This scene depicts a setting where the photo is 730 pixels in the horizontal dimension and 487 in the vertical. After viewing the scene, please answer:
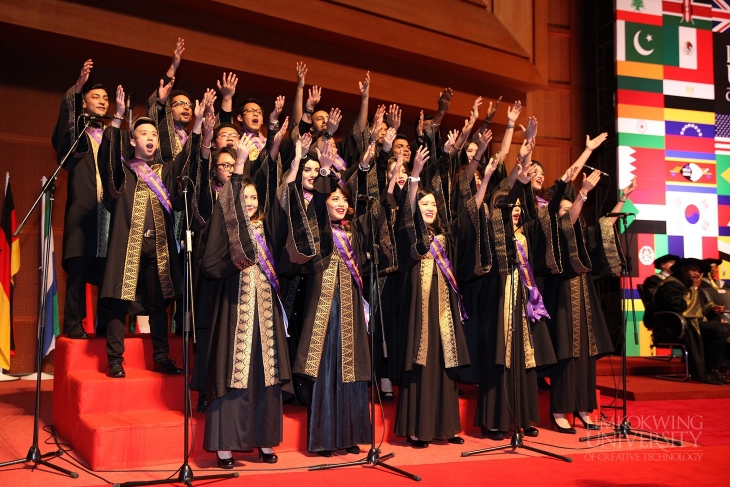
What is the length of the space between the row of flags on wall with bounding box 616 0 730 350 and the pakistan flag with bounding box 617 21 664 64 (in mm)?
12

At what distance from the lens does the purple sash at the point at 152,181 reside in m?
4.50

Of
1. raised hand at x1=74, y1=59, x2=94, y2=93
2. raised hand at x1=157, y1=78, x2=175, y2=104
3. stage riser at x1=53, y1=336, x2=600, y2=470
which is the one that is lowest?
stage riser at x1=53, y1=336, x2=600, y2=470

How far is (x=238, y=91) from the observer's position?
292 inches

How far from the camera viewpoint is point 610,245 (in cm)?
545

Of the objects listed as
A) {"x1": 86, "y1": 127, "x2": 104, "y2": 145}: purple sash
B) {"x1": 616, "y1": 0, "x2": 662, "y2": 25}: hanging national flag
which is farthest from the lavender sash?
{"x1": 616, "y1": 0, "x2": 662, "y2": 25}: hanging national flag

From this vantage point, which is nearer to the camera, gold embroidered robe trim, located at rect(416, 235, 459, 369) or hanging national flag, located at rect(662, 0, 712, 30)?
gold embroidered robe trim, located at rect(416, 235, 459, 369)

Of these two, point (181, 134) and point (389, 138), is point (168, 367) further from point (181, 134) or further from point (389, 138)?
point (389, 138)

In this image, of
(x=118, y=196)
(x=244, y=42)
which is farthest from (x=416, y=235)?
(x=244, y=42)

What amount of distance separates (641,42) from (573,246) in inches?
203

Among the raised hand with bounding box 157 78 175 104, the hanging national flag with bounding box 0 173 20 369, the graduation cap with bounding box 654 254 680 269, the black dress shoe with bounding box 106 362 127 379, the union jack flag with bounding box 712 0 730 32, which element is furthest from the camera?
the union jack flag with bounding box 712 0 730 32

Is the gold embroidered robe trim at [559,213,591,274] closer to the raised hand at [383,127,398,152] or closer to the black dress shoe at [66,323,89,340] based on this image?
the raised hand at [383,127,398,152]

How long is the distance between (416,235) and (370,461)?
136cm

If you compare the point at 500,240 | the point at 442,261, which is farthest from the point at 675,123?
the point at 442,261

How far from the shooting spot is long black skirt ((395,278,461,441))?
175 inches
